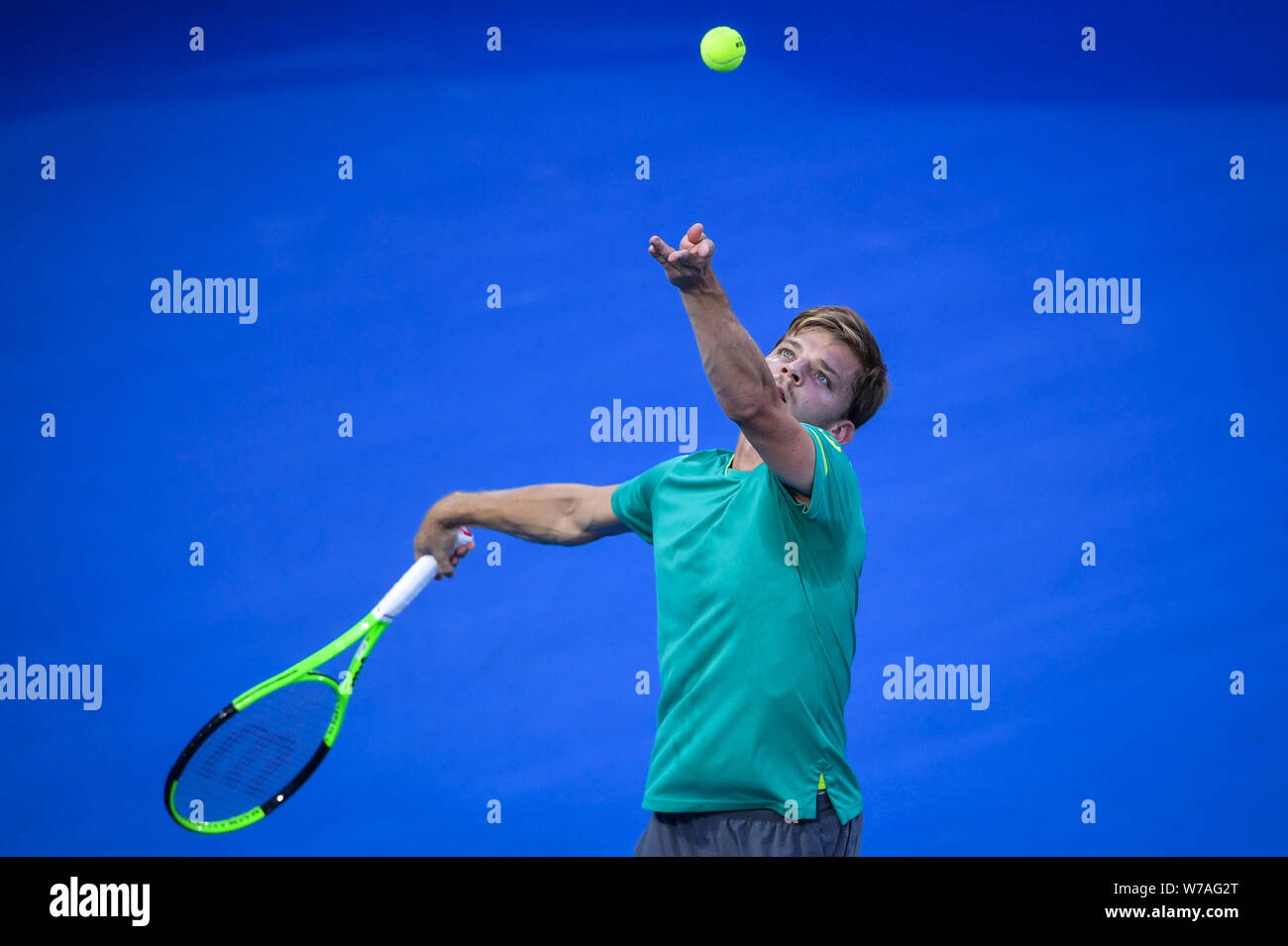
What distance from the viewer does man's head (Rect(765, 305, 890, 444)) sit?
253 centimetres

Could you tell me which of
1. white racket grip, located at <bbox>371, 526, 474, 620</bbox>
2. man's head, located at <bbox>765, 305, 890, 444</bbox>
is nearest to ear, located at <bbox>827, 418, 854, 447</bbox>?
man's head, located at <bbox>765, 305, 890, 444</bbox>

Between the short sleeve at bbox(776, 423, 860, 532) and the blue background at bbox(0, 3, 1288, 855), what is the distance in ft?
7.20

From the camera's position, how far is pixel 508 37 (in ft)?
15.1

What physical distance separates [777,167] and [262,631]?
2.29 m

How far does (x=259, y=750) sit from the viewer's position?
280 cm

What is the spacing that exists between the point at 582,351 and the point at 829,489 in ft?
8.12

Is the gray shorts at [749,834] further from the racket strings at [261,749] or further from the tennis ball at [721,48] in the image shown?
the tennis ball at [721,48]

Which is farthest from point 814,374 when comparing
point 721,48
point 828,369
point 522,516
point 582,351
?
point 582,351

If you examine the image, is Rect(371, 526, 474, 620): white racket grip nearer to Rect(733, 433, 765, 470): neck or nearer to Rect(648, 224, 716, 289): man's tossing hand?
Rect(733, 433, 765, 470): neck

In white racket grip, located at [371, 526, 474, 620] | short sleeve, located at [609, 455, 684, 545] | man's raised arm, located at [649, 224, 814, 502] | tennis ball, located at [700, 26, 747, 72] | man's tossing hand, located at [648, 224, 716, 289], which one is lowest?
white racket grip, located at [371, 526, 474, 620]

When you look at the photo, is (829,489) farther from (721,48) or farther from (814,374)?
(721,48)

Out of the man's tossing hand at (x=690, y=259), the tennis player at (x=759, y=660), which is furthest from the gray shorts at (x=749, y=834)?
the man's tossing hand at (x=690, y=259)

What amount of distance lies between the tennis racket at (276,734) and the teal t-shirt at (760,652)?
0.68m

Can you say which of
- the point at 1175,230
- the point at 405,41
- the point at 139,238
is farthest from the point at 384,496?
the point at 1175,230
